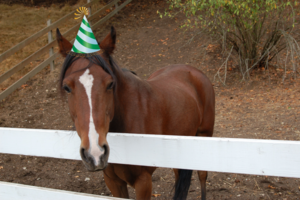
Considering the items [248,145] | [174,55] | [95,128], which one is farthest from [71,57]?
[174,55]

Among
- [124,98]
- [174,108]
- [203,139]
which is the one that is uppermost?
[203,139]

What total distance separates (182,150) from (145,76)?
6.42 m

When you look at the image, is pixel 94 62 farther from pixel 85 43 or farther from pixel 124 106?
pixel 124 106

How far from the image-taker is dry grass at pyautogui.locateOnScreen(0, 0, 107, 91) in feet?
29.1

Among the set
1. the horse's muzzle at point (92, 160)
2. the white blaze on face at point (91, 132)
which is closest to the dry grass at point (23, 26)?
the white blaze on face at point (91, 132)

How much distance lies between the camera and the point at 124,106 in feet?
7.89

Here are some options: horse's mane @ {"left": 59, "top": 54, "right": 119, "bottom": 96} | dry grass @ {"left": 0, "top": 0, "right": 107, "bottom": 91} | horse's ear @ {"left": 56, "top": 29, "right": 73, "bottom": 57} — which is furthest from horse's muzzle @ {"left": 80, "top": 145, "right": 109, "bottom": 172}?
dry grass @ {"left": 0, "top": 0, "right": 107, "bottom": 91}

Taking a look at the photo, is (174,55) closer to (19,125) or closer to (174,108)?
(19,125)

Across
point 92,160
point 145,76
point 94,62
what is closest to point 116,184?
point 92,160

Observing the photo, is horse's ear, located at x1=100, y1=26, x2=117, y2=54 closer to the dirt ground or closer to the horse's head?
the horse's head

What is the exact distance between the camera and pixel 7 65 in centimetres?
868

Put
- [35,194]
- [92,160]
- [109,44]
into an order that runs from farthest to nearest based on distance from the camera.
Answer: [109,44] < [35,194] < [92,160]

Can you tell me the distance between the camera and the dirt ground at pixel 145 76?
4.00 m

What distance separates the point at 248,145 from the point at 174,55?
25.2 feet
